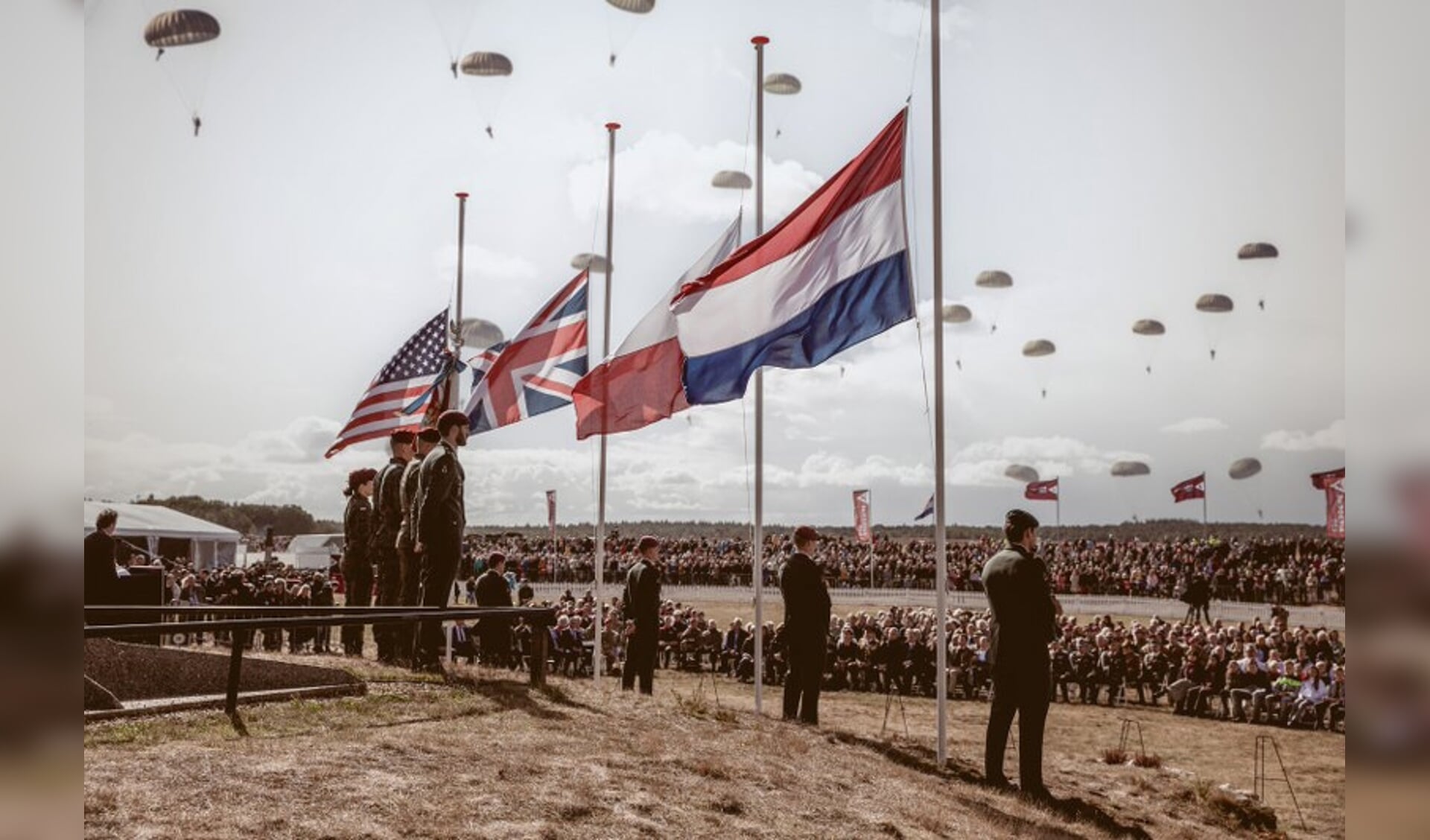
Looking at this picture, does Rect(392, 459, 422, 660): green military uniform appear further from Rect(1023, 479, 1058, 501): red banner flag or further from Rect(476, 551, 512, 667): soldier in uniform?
Rect(1023, 479, 1058, 501): red banner flag

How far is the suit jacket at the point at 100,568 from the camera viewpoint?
1062 centimetres

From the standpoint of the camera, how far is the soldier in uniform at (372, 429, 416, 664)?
40.5 ft

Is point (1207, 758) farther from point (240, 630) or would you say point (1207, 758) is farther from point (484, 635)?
point (240, 630)

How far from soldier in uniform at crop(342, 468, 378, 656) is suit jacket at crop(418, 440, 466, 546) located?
9.90 feet

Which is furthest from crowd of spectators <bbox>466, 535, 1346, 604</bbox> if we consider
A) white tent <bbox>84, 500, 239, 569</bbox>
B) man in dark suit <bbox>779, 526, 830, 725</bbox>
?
man in dark suit <bbox>779, 526, 830, 725</bbox>

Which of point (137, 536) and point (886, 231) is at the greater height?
point (886, 231)

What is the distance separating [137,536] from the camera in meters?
37.3

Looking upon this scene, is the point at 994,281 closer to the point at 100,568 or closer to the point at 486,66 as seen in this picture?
the point at 486,66

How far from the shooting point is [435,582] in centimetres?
1051

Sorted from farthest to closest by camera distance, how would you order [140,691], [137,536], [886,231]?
[137,536] < [886,231] < [140,691]

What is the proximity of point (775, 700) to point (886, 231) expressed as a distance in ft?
37.7

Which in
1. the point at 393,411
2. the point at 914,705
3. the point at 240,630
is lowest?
the point at 914,705

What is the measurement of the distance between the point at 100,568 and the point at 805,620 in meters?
6.51
